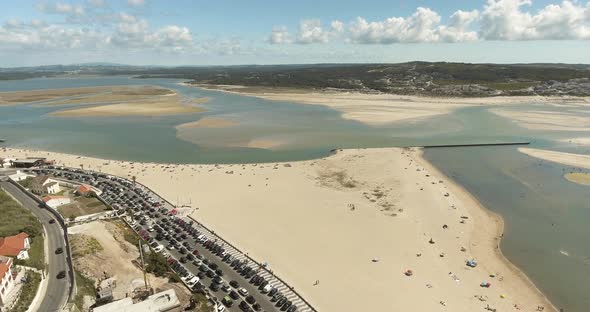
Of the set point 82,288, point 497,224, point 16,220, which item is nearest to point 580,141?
point 497,224

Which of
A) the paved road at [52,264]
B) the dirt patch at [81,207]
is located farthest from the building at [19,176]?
the dirt patch at [81,207]

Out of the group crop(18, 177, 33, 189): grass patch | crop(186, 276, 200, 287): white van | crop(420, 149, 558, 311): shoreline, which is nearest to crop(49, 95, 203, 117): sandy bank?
crop(18, 177, 33, 189): grass patch

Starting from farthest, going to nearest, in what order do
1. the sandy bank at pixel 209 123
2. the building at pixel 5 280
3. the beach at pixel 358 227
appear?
the sandy bank at pixel 209 123
the beach at pixel 358 227
the building at pixel 5 280

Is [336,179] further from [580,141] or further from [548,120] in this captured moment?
[548,120]

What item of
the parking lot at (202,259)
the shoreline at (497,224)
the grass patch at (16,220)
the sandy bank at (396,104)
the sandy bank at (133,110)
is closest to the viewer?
the parking lot at (202,259)

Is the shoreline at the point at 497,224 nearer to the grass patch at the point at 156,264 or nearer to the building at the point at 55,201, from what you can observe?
the grass patch at the point at 156,264

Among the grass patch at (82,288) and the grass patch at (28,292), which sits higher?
the grass patch at (28,292)

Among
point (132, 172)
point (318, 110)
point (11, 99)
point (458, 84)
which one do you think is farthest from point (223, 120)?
point (458, 84)

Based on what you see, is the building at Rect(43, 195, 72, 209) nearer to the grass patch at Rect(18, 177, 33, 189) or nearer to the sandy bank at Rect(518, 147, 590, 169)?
the grass patch at Rect(18, 177, 33, 189)
